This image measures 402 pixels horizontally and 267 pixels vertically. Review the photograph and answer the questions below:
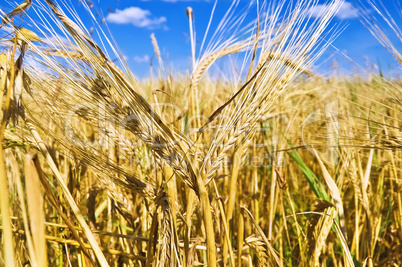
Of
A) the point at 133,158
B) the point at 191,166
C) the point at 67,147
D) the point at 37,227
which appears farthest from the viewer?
the point at 133,158

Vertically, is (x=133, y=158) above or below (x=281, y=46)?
below

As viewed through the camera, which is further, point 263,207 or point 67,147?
point 263,207

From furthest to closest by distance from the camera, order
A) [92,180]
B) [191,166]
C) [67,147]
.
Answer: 1. [92,180]
2. [67,147]
3. [191,166]

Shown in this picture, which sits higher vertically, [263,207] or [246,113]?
[246,113]

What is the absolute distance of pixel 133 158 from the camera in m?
0.80

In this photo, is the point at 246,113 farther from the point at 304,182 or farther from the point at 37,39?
the point at 304,182

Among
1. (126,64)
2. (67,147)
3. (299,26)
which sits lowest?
(67,147)

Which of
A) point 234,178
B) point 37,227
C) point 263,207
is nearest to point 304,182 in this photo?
point 263,207

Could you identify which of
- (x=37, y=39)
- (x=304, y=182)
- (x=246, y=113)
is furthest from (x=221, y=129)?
(x=304, y=182)

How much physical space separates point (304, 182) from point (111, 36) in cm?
155

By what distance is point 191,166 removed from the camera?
587 millimetres

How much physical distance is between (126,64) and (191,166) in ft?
0.79

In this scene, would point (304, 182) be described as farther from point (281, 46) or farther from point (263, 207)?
point (281, 46)

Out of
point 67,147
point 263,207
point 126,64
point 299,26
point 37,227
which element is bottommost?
point 263,207
